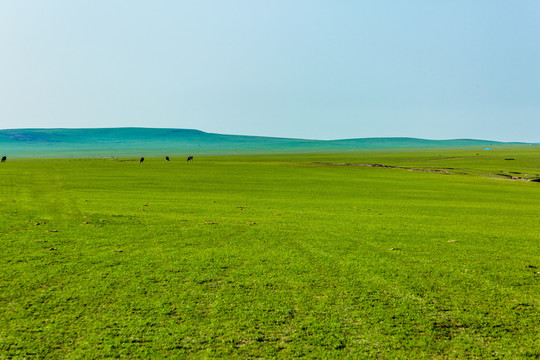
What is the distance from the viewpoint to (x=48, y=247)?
11.1 metres

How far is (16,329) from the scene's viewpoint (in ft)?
21.1

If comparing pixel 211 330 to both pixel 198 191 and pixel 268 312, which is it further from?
pixel 198 191

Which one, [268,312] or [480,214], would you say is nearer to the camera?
[268,312]

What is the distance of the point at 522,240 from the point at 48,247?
13.4 meters

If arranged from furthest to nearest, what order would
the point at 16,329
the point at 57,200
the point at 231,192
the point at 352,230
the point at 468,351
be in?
the point at 231,192, the point at 57,200, the point at 352,230, the point at 16,329, the point at 468,351

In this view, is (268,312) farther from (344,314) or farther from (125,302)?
(125,302)

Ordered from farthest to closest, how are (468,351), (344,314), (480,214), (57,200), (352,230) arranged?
(57,200)
(480,214)
(352,230)
(344,314)
(468,351)

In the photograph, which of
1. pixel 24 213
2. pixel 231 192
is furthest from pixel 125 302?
pixel 231 192

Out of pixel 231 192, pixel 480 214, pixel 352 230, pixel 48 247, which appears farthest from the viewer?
pixel 231 192

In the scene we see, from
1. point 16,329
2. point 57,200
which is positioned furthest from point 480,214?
point 57,200

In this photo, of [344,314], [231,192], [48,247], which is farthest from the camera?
[231,192]

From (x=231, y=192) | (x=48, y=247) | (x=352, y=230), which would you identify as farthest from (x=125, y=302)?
(x=231, y=192)

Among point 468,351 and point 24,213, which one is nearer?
point 468,351

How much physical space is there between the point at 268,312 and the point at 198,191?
2100cm
